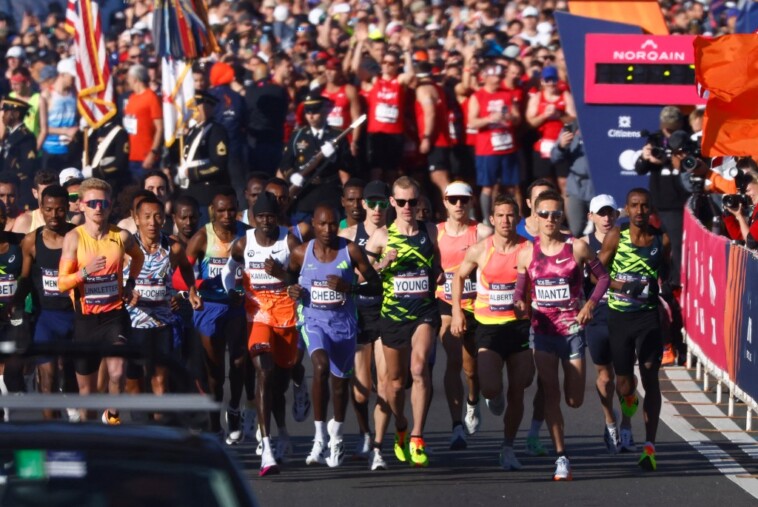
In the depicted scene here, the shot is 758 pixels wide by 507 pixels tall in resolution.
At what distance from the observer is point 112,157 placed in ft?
68.1

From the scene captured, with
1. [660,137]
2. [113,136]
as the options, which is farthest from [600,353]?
[113,136]

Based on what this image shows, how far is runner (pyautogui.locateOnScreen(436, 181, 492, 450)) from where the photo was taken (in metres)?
13.1

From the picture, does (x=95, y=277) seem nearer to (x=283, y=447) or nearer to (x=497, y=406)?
(x=283, y=447)

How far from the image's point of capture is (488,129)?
67.5 ft

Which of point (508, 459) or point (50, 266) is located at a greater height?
point (50, 266)

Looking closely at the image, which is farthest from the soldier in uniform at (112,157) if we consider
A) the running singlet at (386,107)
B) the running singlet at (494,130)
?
the running singlet at (494,130)

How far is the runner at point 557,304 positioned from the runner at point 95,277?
9.10 feet

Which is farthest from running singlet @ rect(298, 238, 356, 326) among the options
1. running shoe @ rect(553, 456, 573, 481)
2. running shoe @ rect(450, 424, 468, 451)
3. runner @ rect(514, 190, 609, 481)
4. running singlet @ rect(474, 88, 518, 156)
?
running singlet @ rect(474, 88, 518, 156)

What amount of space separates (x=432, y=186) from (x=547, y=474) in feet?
30.8

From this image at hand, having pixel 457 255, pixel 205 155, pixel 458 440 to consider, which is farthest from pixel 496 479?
pixel 205 155

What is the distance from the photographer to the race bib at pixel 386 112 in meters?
20.3

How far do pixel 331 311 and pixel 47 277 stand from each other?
2181mm

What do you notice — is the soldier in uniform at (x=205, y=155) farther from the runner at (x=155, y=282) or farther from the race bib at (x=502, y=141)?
the runner at (x=155, y=282)

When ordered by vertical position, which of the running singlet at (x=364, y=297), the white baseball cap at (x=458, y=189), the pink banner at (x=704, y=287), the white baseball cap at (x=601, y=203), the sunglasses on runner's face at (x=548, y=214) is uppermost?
the sunglasses on runner's face at (x=548, y=214)
